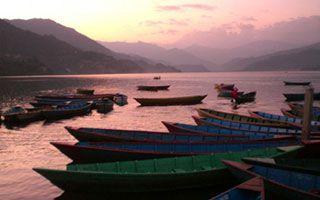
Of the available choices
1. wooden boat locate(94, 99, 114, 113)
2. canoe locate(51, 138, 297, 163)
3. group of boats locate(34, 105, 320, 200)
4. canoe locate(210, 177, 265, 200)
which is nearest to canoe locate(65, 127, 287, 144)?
group of boats locate(34, 105, 320, 200)

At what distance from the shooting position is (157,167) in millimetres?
21328

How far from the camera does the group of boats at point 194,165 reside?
18044mm

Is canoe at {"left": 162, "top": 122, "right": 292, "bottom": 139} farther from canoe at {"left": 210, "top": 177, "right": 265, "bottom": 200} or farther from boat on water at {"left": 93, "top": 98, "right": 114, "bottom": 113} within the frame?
boat on water at {"left": 93, "top": 98, "right": 114, "bottom": 113}

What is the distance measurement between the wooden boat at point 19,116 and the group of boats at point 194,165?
24.5m

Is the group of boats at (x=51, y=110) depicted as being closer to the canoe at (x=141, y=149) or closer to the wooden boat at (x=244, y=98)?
the wooden boat at (x=244, y=98)

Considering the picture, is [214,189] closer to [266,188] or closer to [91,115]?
[266,188]

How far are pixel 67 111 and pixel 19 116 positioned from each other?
25.8ft

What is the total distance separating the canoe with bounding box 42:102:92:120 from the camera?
52991mm

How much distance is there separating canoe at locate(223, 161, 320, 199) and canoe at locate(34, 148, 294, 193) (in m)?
1.70

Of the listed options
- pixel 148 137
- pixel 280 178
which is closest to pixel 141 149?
pixel 148 137

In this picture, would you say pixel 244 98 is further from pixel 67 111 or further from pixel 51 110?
pixel 51 110

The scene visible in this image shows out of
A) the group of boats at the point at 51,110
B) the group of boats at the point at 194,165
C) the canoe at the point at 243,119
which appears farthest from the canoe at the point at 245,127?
the group of boats at the point at 51,110

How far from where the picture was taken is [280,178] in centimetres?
1888

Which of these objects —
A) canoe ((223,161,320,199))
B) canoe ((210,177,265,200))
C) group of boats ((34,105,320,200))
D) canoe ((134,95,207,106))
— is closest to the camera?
canoe ((210,177,265,200))
